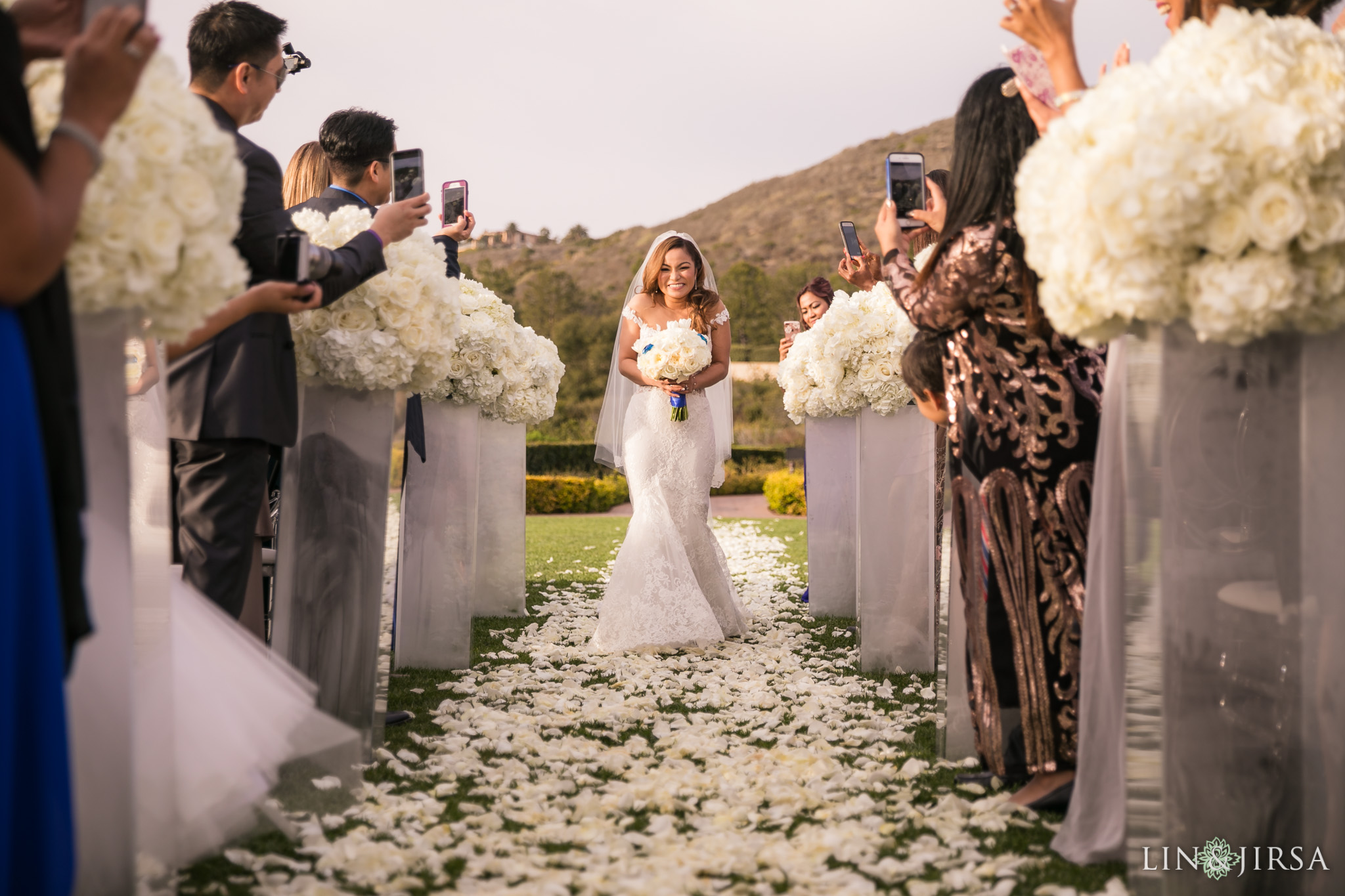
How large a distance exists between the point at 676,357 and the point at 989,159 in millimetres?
3800

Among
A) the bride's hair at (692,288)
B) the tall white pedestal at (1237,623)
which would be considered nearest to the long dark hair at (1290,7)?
the tall white pedestal at (1237,623)

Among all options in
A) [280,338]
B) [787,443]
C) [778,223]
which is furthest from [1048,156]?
[778,223]

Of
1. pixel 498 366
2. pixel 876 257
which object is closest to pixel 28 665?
pixel 876 257

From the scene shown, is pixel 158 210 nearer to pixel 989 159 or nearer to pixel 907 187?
pixel 989 159

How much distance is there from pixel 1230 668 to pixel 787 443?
31.0 metres

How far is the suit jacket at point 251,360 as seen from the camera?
3.70 metres

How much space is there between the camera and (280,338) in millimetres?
3809

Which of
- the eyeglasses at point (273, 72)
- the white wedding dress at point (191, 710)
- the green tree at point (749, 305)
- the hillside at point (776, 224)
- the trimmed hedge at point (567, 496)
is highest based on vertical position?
the hillside at point (776, 224)

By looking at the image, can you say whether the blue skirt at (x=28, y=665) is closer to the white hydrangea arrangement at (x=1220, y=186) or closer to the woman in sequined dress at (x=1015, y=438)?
the white hydrangea arrangement at (x=1220, y=186)

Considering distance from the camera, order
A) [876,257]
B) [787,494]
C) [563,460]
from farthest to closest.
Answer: [563,460], [787,494], [876,257]

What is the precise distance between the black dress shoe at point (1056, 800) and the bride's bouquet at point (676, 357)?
13.9 ft

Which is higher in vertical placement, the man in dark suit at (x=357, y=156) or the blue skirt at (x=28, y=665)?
the man in dark suit at (x=357, y=156)

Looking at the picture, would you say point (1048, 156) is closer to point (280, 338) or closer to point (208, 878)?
point (280, 338)

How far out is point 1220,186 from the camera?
2.38m
